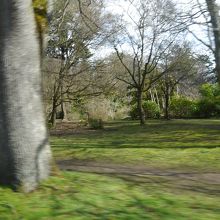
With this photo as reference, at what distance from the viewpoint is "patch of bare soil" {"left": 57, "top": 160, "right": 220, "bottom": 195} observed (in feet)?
26.5

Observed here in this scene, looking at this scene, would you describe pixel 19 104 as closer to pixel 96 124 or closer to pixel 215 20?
pixel 215 20

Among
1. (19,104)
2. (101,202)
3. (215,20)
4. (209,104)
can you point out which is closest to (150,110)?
(209,104)

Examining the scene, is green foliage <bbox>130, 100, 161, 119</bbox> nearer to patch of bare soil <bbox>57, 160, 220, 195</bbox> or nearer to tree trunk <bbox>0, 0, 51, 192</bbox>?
patch of bare soil <bbox>57, 160, 220, 195</bbox>

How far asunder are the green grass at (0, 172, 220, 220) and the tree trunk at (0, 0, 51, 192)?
12.1 inches

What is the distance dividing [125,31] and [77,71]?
202 inches

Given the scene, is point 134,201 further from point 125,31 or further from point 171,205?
point 125,31

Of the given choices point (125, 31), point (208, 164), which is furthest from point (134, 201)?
point (125, 31)

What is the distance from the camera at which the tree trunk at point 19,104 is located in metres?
6.55

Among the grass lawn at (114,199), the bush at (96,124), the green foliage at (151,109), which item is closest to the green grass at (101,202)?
the grass lawn at (114,199)

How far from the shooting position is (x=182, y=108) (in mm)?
44000

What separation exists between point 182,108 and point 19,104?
3835 centimetres

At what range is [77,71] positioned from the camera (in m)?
34.0

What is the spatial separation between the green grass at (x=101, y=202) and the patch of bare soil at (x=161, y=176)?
665 mm

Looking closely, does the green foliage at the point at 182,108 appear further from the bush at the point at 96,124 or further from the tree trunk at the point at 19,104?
the tree trunk at the point at 19,104
